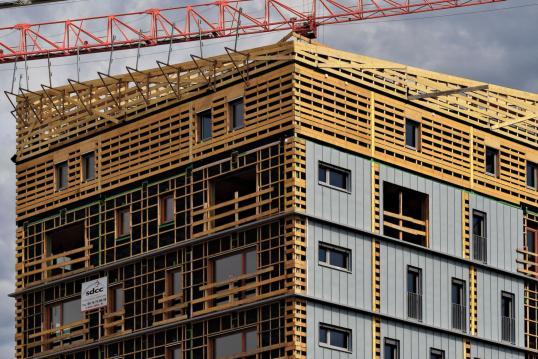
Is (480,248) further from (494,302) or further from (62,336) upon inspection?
(62,336)

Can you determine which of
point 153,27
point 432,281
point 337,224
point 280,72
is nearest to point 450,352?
point 432,281

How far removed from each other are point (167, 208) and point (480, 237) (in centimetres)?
1742

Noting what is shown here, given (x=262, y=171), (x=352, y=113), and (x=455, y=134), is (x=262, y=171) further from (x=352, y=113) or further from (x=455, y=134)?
(x=455, y=134)

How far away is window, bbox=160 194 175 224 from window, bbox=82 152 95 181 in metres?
6.59

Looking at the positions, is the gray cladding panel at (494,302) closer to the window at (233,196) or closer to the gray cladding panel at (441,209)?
the gray cladding panel at (441,209)

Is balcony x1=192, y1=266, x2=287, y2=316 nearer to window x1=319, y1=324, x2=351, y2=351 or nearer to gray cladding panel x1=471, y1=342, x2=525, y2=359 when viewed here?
window x1=319, y1=324, x2=351, y2=351

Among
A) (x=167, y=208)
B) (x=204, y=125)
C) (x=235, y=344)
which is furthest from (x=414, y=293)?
(x=204, y=125)

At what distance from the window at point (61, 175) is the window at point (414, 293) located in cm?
2205

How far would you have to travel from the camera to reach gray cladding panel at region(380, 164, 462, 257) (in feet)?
329

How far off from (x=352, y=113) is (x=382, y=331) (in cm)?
1156

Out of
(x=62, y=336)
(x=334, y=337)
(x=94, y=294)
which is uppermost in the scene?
(x=94, y=294)

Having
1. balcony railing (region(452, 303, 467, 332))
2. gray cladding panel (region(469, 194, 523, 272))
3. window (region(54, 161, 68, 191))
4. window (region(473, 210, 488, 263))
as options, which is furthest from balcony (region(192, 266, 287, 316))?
gray cladding panel (region(469, 194, 523, 272))

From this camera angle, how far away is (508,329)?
103500mm

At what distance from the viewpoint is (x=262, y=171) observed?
96.5m
